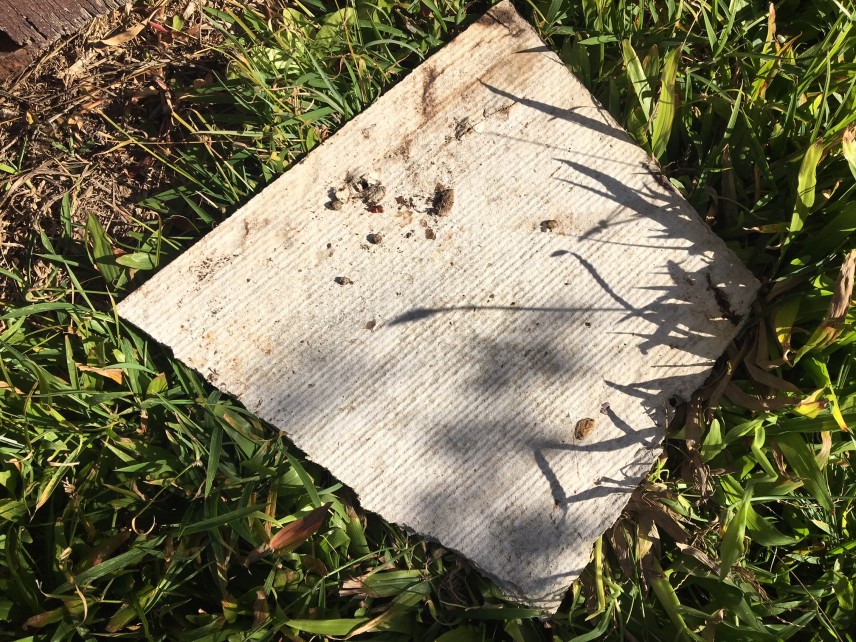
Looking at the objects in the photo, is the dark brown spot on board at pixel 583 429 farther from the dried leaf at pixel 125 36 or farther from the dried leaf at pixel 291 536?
the dried leaf at pixel 125 36

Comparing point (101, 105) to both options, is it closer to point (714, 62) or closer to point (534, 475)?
point (534, 475)

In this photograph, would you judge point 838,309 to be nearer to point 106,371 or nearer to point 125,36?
point 106,371

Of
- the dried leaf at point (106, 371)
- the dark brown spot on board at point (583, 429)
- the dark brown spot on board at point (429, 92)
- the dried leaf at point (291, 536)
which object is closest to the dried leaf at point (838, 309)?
the dark brown spot on board at point (583, 429)

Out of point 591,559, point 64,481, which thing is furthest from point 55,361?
point 591,559

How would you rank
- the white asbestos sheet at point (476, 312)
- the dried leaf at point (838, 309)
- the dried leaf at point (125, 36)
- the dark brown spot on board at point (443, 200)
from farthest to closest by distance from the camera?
1. the dried leaf at point (125, 36)
2. the dark brown spot on board at point (443, 200)
3. the white asbestos sheet at point (476, 312)
4. the dried leaf at point (838, 309)

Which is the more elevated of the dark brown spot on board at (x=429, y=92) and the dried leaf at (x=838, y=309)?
the dark brown spot on board at (x=429, y=92)

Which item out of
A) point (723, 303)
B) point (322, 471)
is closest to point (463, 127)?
point (723, 303)

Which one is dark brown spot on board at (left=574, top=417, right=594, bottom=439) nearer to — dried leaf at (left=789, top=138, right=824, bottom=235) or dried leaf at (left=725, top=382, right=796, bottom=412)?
dried leaf at (left=725, top=382, right=796, bottom=412)
